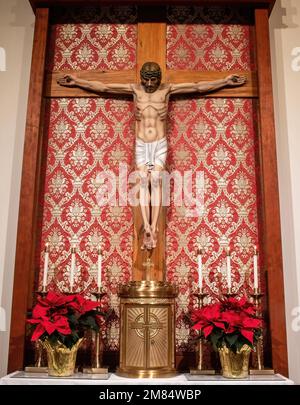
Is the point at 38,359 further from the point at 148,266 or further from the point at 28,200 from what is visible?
the point at 28,200

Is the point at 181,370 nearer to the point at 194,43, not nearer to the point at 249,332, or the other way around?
the point at 249,332

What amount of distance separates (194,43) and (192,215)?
4.00ft

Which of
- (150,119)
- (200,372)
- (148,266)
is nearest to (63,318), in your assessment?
(148,266)

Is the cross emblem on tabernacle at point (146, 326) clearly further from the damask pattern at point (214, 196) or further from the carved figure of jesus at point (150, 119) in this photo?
the carved figure of jesus at point (150, 119)

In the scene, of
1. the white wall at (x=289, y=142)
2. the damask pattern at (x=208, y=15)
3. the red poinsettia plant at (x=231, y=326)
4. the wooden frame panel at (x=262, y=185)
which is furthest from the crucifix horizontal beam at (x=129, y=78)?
the red poinsettia plant at (x=231, y=326)

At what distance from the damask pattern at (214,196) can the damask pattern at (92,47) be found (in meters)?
0.53

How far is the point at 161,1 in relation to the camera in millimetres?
3365

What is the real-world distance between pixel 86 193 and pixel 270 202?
1.17 m

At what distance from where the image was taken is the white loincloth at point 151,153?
3176 mm

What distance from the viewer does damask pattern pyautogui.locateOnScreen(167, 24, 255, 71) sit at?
3488 millimetres

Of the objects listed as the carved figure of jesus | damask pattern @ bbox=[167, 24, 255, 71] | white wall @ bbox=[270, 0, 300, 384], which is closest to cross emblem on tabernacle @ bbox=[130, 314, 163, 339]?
the carved figure of jesus

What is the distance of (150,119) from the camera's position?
324 centimetres

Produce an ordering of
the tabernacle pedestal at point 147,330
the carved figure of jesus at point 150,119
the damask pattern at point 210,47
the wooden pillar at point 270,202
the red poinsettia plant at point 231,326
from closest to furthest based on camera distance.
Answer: the red poinsettia plant at point 231,326 < the tabernacle pedestal at point 147,330 < the wooden pillar at point 270,202 < the carved figure of jesus at point 150,119 < the damask pattern at point 210,47

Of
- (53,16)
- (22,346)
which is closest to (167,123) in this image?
(53,16)
